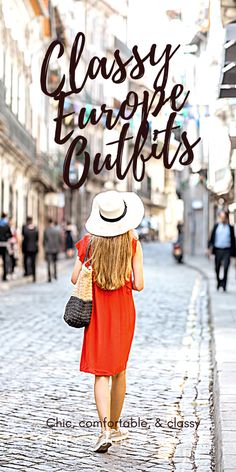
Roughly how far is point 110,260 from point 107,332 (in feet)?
1.38

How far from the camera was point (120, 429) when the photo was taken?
7.40m

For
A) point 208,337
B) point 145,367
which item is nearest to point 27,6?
point 208,337

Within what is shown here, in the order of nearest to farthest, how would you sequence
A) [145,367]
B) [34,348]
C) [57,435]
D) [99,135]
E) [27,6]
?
[57,435], [145,367], [34,348], [27,6], [99,135]

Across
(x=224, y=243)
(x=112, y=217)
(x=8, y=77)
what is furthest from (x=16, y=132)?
(x=112, y=217)

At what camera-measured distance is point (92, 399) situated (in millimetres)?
8883

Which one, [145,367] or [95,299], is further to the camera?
[145,367]

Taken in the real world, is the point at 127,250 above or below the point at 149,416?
above

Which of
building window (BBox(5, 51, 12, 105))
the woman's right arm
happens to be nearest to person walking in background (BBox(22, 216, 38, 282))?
building window (BBox(5, 51, 12, 105))

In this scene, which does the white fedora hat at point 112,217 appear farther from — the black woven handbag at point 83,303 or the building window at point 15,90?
the building window at point 15,90

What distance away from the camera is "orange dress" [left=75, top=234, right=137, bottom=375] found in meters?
6.85

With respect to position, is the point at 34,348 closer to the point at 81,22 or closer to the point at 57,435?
the point at 57,435

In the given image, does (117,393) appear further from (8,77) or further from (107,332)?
(8,77)

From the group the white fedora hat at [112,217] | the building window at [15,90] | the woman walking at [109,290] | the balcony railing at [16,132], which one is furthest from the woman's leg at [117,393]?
the building window at [15,90]

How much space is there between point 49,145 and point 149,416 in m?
43.0
